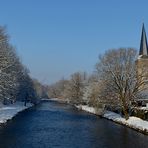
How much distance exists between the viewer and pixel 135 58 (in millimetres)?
60938

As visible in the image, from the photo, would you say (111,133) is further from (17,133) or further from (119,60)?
(119,60)

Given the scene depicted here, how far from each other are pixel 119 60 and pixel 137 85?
546 centimetres

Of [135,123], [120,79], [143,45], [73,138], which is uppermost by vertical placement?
[143,45]

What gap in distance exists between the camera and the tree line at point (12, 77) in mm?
52047

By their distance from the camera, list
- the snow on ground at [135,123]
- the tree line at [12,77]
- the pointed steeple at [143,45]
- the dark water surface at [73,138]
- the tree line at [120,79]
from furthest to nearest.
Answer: the pointed steeple at [143,45], the tree line at [120,79], the tree line at [12,77], the snow on ground at [135,123], the dark water surface at [73,138]

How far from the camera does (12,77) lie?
217 ft

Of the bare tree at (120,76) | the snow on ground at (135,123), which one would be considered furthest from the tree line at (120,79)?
the snow on ground at (135,123)

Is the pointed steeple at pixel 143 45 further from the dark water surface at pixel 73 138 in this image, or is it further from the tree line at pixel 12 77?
the dark water surface at pixel 73 138

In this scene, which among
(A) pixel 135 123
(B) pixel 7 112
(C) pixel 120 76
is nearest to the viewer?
(A) pixel 135 123

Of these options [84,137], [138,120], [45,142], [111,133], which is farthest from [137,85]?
[45,142]

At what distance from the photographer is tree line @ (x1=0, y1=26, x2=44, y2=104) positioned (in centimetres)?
5205

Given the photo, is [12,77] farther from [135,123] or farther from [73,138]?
[73,138]

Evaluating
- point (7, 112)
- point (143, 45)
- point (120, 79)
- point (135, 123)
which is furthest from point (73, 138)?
point (143, 45)

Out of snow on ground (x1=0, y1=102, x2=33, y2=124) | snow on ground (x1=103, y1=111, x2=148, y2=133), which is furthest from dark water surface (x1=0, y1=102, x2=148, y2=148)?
snow on ground (x1=0, y1=102, x2=33, y2=124)
